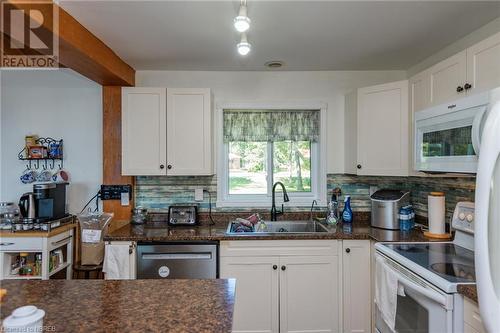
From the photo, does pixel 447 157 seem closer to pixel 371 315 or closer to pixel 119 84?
pixel 371 315

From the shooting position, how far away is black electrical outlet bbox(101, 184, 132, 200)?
2672 mm

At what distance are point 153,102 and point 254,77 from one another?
3.23 ft

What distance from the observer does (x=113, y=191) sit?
2682 millimetres

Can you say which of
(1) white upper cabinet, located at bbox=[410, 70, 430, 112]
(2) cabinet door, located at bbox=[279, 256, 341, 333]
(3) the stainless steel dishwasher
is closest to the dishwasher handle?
(3) the stainless steel dishwasher

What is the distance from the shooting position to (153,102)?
2.52m

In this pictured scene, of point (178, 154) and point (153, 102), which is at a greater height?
point (153, 102)

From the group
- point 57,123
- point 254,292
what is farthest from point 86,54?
point 254,292

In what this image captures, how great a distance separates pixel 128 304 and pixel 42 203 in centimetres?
191

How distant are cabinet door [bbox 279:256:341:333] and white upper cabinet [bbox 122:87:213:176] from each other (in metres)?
1.16

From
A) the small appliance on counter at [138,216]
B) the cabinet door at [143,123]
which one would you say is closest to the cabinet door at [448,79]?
the cabinet door at [143,123]

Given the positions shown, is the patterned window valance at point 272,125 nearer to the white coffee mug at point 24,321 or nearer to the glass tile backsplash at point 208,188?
the glass tile backsplash at point 208,188

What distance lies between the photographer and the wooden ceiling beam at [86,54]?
5.53 feet

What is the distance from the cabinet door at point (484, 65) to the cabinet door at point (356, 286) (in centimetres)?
126

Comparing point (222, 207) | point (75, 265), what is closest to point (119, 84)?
point (222, 207)
